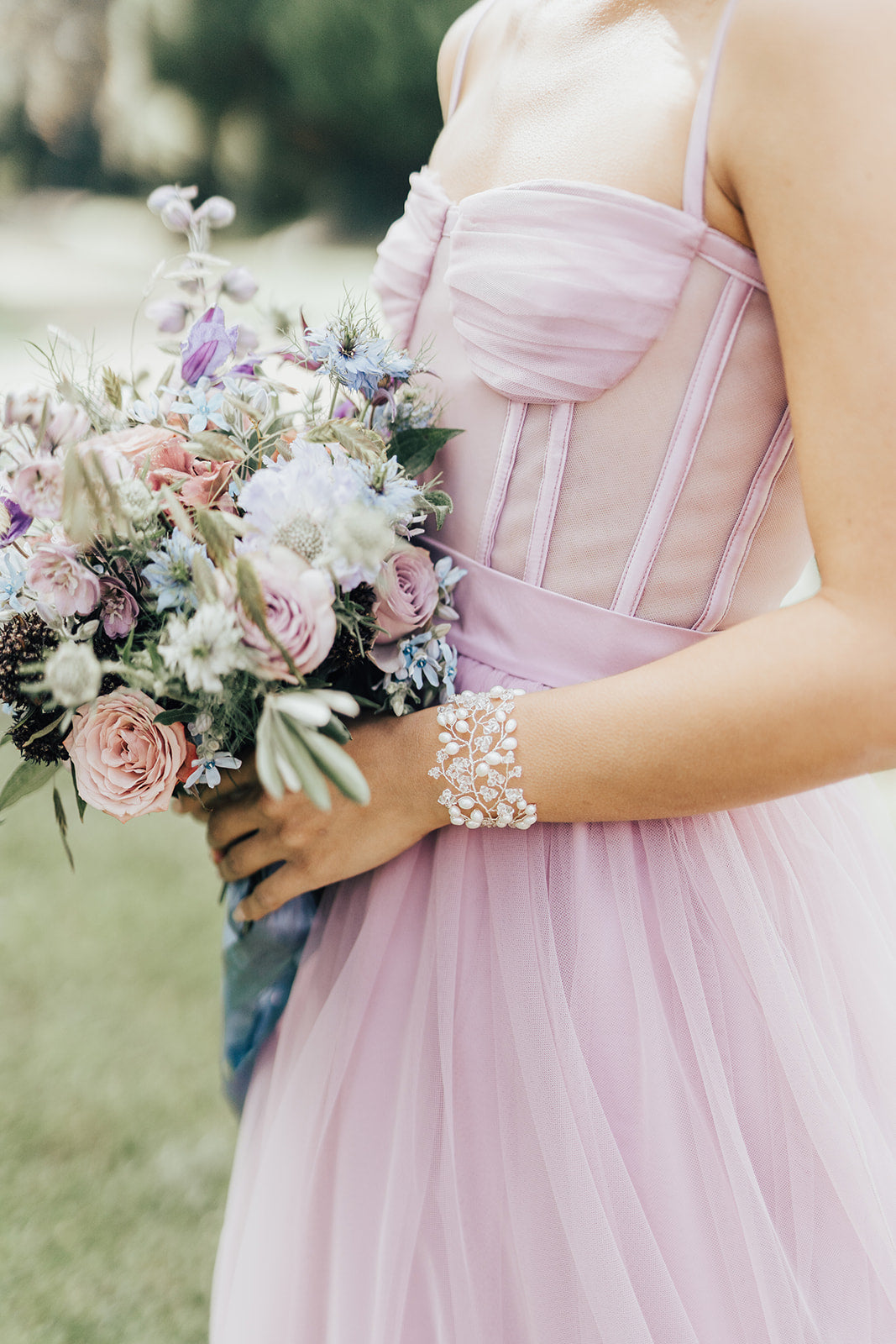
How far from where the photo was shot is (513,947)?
0.84 meters

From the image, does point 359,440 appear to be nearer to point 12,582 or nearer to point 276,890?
point 12,582

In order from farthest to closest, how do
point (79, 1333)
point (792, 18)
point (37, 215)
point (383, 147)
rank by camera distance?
point (37, 215) < point (383, 147) < point (79, 1333) < point (792, 18)

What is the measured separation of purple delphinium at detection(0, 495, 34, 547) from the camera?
759 mm

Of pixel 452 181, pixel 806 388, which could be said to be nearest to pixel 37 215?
pixel 452 181

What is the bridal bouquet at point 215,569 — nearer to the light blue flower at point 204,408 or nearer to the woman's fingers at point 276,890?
the light blue flower at point 204,408

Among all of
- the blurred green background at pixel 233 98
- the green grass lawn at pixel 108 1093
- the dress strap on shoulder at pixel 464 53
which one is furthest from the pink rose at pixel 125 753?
the blurred green background at pixel 233 98

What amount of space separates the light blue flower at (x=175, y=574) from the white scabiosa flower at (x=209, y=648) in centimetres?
8

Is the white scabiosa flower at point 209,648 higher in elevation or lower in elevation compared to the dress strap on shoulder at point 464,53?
lower

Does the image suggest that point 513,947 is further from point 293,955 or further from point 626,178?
point 626,178

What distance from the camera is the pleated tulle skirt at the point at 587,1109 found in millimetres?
758

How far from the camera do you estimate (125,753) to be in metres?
0.75

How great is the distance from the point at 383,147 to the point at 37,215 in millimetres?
2652

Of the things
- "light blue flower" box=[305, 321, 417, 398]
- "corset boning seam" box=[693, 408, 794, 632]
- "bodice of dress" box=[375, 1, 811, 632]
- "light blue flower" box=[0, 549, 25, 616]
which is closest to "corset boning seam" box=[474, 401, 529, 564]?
"bodice of dress" box=[375, 1, 811, 632]

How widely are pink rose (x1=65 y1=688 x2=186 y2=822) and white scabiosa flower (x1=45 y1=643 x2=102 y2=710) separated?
0.43 ft
